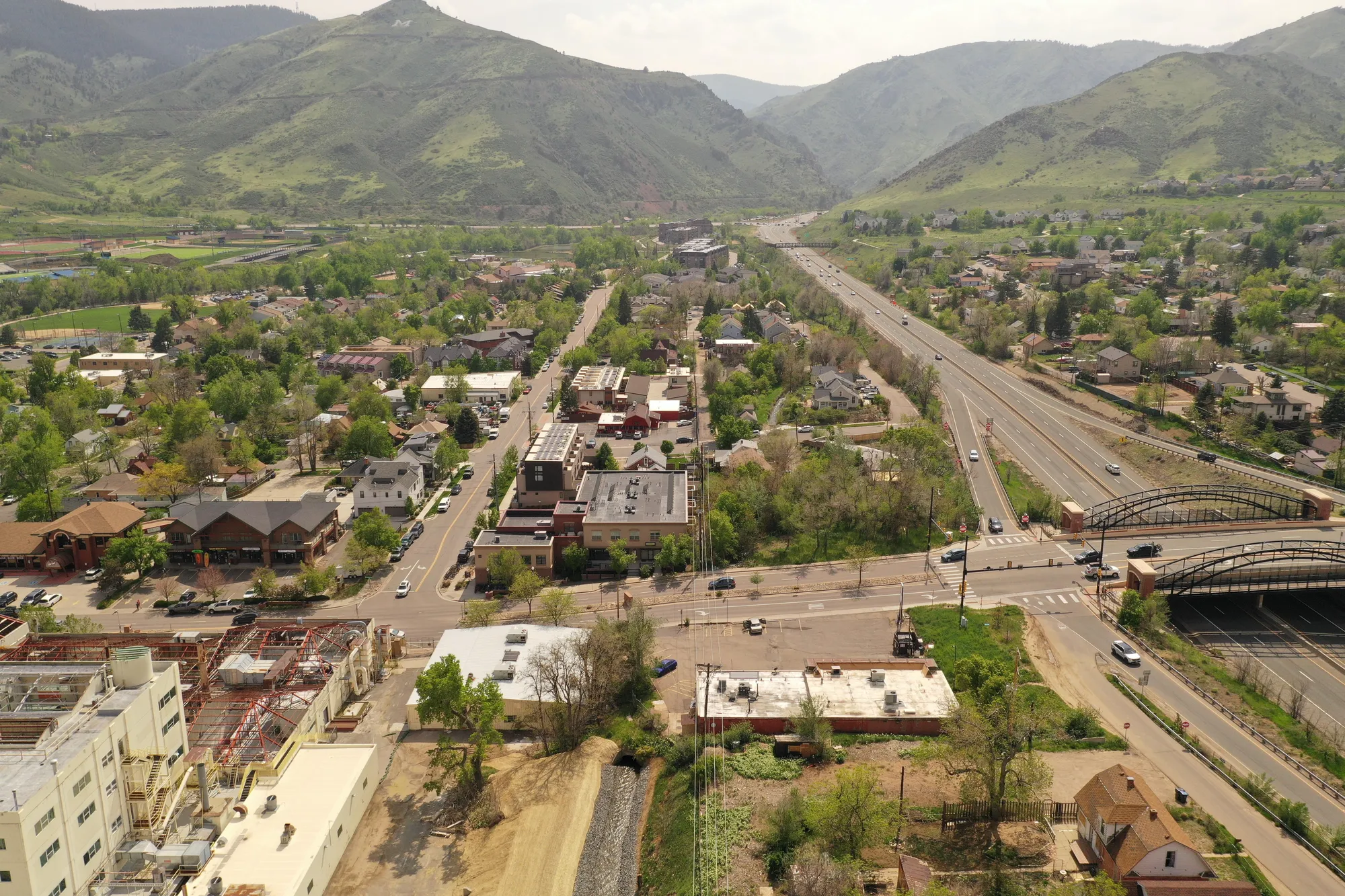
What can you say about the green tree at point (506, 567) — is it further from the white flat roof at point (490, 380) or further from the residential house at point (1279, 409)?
the residential house at point (1279, 409)

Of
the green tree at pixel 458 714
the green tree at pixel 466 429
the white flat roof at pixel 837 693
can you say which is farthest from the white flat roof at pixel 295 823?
the green tree at pixel 466 429

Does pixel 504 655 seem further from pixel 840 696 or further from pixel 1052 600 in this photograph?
pixel 1052 600

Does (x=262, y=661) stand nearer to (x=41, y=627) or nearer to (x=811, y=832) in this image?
(x=41, y=627)

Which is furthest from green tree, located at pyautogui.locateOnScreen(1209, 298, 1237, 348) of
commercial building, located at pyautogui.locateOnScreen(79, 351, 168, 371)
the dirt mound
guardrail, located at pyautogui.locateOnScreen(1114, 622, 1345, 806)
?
commercial building, located at pyautogui.locateOnScreen(79, 351, 168, 371)

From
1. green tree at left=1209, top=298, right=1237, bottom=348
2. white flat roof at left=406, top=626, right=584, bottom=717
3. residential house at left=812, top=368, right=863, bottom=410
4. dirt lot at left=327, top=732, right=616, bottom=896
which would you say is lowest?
dirt lot at left=327, top=732, right=616, bottom=896

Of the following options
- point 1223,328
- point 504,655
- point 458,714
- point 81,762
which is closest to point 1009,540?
point 504,655

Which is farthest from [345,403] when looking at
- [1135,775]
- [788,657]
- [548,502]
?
[1135,775]

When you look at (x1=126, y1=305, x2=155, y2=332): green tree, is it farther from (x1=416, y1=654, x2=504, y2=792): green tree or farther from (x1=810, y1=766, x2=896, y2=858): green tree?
(x1=810, y1=766, x2=896, y2=858): green tree
